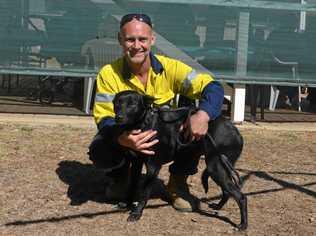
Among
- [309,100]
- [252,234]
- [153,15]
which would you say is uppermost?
[153,15]

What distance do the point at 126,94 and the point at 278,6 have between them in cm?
520

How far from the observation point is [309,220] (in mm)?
4703

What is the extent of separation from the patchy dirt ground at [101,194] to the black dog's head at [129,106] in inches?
28.6

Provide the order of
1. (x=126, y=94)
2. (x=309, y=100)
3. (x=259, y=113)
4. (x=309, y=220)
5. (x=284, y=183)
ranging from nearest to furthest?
(x=126, y=94), (x=309, y=220), (x=284, y=183), (x=259, y=113), (x=309, y=100)

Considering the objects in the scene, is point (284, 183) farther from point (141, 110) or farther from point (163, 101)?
point (141, 110)

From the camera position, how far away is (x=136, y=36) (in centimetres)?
448

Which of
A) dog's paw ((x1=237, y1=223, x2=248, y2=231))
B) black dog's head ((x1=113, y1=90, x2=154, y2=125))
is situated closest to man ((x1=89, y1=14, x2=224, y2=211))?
black dog's head ((x1=113, y1=90, x2=154, y2=125))

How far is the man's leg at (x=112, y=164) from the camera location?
4.81 metres

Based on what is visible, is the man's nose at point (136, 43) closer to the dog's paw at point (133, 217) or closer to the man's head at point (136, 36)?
the man's head at point (136, 36)

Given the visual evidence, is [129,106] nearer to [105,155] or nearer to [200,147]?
[200,147]

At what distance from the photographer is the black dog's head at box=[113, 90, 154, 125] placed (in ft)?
13.5

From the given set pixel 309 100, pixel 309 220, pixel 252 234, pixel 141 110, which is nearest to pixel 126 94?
pixel 141 110

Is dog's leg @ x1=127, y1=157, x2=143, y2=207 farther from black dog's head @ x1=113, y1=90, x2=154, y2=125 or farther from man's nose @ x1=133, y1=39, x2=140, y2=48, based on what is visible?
man's nose @ x1=133, y1=39, x2=140, y2=48

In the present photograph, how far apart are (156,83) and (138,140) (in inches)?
23.9
